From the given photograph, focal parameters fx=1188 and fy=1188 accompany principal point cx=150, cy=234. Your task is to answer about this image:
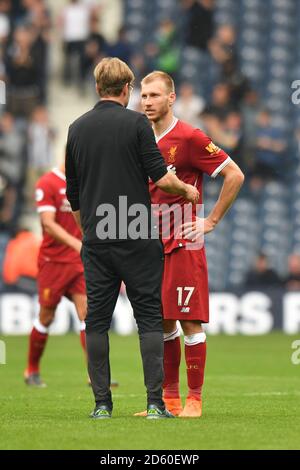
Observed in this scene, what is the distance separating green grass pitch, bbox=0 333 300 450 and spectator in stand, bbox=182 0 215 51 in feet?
29.7

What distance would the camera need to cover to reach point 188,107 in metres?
21.3

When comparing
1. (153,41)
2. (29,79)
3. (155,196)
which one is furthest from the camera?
(153,41)

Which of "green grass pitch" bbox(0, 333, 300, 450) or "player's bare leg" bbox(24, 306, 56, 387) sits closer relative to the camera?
"green grass pitch" bbox(0, 333, 300, 450)

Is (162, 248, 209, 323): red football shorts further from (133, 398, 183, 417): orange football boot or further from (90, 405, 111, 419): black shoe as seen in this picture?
(90, 405, 111, 419): black shoe

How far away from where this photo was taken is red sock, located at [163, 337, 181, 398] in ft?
27.6

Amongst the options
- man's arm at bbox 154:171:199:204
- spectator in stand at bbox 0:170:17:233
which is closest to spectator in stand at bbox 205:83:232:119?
spectator in stand at bbox 0:170:17:233

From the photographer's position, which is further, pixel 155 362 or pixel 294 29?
pixel 294 29

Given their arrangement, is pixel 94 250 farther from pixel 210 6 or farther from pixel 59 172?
pixel 210 6

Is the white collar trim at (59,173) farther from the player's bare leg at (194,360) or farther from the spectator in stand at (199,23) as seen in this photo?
the spectator in stand at (199,23)

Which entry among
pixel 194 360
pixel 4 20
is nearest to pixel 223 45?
pixel 4 20

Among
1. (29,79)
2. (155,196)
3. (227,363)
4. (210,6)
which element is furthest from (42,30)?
(155,196)

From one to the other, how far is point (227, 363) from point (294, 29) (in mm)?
11432

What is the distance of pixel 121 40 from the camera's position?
22.5m

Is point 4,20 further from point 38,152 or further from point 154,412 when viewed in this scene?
point 154,412
